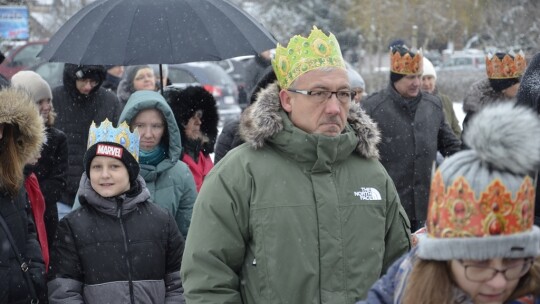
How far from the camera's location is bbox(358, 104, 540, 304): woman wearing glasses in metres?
2.58

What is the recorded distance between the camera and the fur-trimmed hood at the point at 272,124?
3.95 m

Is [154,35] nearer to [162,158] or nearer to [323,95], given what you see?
[162,158]

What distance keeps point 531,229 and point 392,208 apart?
57.5 inches

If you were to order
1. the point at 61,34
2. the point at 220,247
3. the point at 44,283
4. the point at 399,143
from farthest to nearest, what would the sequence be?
1. the point at 399,143
2. the point at 61,34
3. the point at 44,283
4. the point at 220,247

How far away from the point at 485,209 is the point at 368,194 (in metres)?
1.43

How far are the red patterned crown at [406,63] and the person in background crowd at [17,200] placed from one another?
367 centimetres

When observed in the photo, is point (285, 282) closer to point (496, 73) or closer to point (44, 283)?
point (44, 283)

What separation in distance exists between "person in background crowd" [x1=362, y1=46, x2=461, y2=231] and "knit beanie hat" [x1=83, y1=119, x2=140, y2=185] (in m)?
2.87

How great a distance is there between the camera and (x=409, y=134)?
8062 mm

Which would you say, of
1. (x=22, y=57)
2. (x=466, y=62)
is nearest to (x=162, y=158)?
(x=22, y=57)

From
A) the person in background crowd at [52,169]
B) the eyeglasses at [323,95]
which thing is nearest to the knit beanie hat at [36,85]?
the person in background crowd at [52,169]

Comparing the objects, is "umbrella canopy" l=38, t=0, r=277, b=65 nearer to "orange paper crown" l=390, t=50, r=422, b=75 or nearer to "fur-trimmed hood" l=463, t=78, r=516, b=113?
"orange paper crown" l=390, t=50, r=422, b=75

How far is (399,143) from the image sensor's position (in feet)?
26.4

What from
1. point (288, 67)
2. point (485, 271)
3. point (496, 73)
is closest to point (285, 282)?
point (288, 67)
